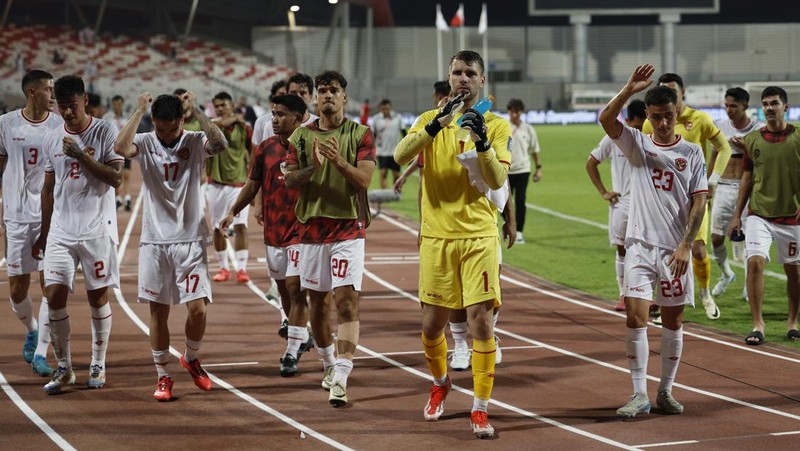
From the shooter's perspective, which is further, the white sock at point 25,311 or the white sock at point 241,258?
the white sock at point 241,258

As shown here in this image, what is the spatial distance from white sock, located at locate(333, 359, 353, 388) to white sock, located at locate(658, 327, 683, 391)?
2219 millimetres

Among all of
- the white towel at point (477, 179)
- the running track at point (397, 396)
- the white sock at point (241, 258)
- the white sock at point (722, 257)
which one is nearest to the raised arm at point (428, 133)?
the white towel at point (477, 179)

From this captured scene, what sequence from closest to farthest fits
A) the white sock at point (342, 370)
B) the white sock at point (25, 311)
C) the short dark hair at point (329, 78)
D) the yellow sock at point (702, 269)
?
the white sock at point (342, 370) < the short dark hair at point (329, 78) < the white sock at point (25, 311) < the yellow sock at point (702, 269)

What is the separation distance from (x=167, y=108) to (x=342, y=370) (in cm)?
231

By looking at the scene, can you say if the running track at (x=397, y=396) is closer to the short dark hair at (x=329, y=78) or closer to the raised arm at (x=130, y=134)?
the raised arm at (x=130, y=134)

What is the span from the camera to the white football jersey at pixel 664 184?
8.05 m

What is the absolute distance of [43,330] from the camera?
9531 mm

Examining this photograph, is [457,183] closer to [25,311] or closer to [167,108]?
[167,108]

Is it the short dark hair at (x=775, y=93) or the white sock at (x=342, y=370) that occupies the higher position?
the short dark hair at (x=775, y=93)

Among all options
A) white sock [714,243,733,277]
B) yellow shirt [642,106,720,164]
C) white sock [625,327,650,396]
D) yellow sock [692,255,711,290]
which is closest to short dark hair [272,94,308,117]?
white sock [625,327,650,396]

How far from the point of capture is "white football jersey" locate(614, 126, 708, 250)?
26.4 ft

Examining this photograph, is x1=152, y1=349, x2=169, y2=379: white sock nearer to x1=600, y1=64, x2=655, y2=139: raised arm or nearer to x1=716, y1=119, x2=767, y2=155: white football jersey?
x1=600, y1=64, x2=655, y2=139: raised arm

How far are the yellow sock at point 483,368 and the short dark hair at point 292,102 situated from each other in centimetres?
286

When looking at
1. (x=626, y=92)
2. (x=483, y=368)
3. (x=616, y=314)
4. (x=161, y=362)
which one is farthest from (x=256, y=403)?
(x=616, y=314)
